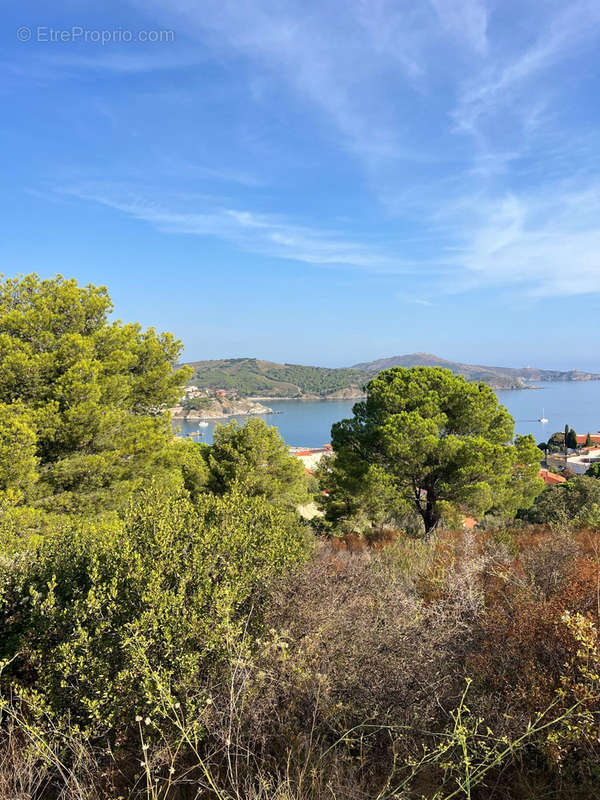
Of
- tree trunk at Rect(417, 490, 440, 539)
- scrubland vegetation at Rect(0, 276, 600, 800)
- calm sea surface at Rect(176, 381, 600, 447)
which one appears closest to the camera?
scrubland vegetation at Rect(0, 276, 600, 800)

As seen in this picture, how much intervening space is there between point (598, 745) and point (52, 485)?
9.58 m

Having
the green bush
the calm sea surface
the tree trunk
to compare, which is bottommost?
the calm sea surface

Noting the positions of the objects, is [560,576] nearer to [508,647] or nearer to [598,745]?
[508,647]

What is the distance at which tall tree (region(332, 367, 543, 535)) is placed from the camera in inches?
414

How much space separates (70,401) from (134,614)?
736cm

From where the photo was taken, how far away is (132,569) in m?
3.00

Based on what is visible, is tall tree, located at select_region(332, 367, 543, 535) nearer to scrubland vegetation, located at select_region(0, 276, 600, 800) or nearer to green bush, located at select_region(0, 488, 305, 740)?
scrubland vegetation, located at select_region(0, 276, 600, 800)

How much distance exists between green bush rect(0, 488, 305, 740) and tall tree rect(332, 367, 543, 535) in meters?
7.42

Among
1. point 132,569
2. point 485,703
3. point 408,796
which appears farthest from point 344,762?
point 132,569

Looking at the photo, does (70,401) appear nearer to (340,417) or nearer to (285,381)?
(340,417)

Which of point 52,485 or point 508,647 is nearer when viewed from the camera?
point 508,647

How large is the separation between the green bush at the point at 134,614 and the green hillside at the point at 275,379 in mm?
143162

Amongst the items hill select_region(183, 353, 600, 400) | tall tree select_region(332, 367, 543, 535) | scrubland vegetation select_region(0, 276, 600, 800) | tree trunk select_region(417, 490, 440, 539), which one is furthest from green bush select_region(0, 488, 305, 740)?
hill select_region(183, 353, 600, 400)

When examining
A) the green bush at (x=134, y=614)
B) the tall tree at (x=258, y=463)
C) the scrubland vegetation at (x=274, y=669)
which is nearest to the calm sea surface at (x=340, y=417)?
the tall tree at (x=258, y=463)
